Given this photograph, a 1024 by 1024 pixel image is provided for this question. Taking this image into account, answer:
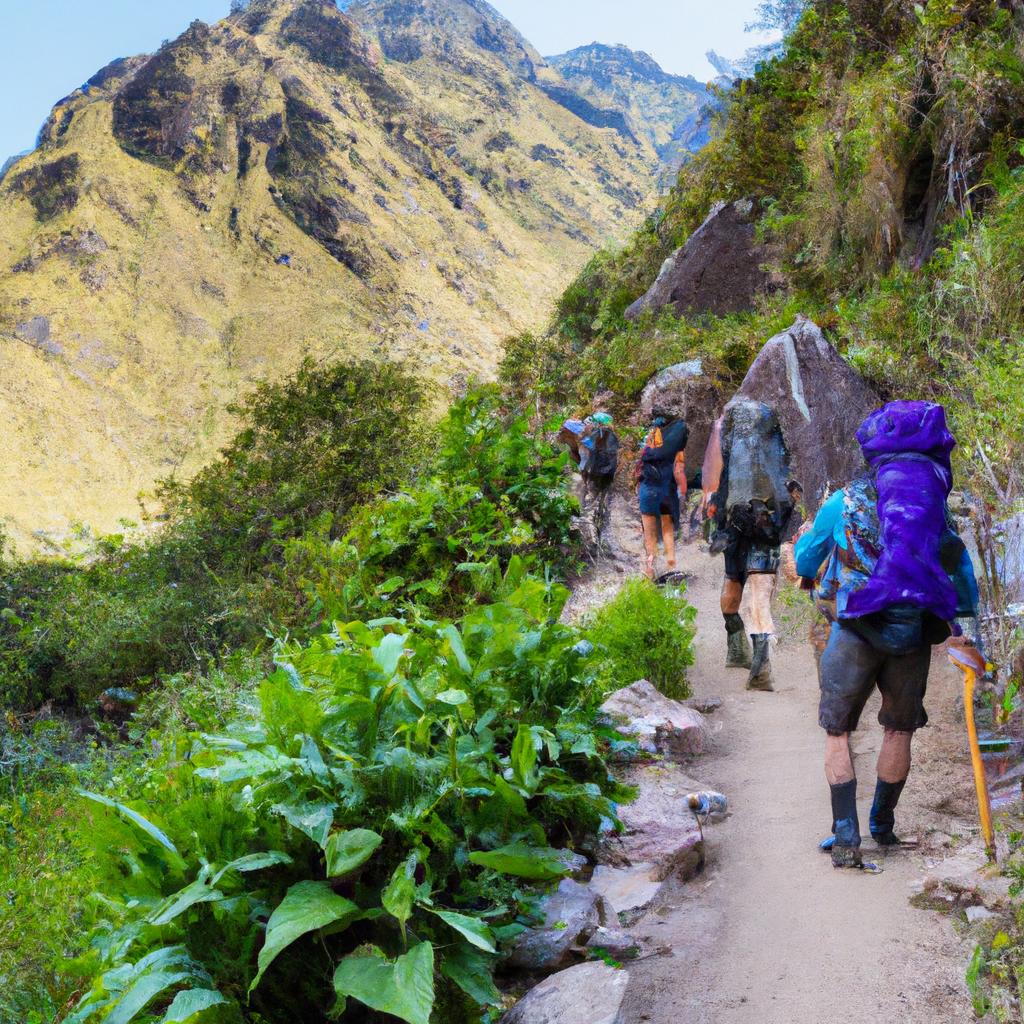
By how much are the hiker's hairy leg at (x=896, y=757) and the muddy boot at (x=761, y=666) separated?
246 centimetres

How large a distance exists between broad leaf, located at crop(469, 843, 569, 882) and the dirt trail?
0.42 metres

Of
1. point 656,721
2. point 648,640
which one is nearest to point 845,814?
point 656,721

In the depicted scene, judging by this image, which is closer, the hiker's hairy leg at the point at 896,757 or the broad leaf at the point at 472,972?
the broad leaf at the point at 472,972

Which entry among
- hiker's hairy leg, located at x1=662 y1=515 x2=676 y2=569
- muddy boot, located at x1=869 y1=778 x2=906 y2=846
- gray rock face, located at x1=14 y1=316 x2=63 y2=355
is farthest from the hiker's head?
gray rock face, located at x1=14 y1=316 x2=63 y2=355

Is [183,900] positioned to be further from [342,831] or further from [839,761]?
[839,761]

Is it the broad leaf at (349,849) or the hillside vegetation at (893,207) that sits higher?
the hillside vegetation at (893,207)

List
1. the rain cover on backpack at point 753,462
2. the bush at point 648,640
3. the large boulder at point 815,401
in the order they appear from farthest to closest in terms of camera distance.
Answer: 1. the large boulder at point 815,401
2. the rain cover on backpack at point 753,462
3. the bush at point 648,640

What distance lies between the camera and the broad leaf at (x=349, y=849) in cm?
228

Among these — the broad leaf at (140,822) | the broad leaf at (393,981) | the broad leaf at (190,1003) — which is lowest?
the broad leaf at (393,981)

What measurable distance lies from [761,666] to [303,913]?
14.4 feet

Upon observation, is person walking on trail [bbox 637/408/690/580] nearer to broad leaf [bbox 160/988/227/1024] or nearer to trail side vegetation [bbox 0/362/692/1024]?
Result: trail side vegetation [bbox 0/362/692/1024]

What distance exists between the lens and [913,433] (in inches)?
136

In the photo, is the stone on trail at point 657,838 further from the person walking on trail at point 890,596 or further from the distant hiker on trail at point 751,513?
the distant hiker on trail at point 751,513

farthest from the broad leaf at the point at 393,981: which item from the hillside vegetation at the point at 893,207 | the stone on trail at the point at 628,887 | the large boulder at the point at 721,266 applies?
the large boulder at the point at 721,266
